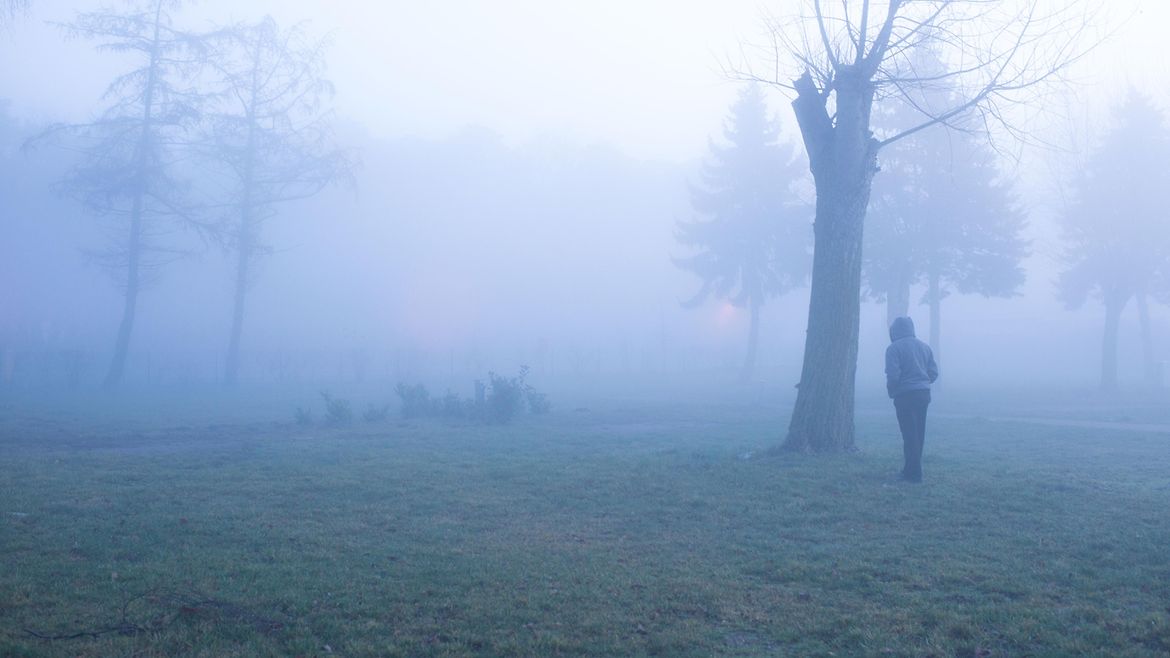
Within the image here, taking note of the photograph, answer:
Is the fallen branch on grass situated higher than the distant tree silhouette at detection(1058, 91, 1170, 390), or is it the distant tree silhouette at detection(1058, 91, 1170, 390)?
the distant tree silhouette at detection(1058, 91, 1170, 390)

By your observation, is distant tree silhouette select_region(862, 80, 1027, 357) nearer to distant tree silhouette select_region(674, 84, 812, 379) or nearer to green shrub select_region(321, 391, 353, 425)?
distant tree silhouette select_region(674, 84, 812, 379)

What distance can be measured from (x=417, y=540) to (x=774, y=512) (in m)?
3.27

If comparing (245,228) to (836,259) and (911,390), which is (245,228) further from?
(911,390)

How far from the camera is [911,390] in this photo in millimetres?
9727

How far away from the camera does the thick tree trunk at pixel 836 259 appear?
475 inches

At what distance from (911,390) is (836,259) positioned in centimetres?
299

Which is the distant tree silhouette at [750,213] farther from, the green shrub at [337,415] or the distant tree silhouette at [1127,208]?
the green shrub at [337,415]

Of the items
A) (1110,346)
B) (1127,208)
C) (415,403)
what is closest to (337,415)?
(415,403)

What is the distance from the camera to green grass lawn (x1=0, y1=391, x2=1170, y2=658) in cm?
484

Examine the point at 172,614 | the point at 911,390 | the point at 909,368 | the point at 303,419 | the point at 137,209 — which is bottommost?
the point at 172,614

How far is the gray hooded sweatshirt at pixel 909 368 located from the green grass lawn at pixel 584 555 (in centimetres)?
101

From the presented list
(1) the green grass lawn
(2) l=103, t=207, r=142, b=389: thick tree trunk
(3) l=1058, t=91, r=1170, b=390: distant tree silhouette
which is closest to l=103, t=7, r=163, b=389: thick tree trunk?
(2) l=103, t=207, r=142, b=389: thick tree trunk

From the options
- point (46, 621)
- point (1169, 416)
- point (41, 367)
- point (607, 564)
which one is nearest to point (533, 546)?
point (607, 564)

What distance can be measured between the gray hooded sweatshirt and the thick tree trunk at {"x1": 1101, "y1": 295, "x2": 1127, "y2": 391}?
2285 cm
